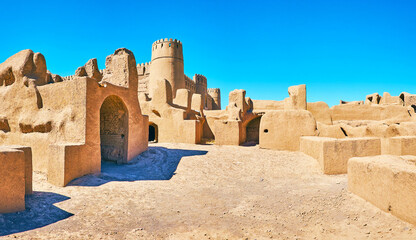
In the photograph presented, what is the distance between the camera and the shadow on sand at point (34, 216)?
11.1ft

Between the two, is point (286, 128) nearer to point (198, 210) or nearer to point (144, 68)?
point (198, 210)

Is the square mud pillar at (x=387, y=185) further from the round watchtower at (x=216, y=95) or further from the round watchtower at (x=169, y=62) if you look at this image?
the round watchtower at (x=216, y=95)

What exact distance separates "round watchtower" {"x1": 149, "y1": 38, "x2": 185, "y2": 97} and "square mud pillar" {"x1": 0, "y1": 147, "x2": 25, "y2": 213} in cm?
1901

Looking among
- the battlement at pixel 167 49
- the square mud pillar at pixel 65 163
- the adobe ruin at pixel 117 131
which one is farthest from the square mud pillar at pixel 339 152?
the battlement at pixel 167 49

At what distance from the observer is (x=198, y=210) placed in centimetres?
438

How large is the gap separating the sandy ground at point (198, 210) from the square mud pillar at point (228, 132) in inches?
150

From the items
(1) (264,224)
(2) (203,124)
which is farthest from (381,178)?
(2) (203,124)

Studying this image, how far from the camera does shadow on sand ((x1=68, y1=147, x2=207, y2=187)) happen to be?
233 inches

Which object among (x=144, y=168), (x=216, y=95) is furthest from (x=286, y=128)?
(x=216, y=95)

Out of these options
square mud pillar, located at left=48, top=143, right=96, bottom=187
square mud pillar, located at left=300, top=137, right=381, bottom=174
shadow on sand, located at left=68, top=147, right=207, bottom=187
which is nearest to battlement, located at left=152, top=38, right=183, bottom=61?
shadow on sand, located at left=68, top=147, right=207, bottom=187

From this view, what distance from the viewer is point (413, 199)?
9.71ft

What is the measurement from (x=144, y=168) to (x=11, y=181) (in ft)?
13.3

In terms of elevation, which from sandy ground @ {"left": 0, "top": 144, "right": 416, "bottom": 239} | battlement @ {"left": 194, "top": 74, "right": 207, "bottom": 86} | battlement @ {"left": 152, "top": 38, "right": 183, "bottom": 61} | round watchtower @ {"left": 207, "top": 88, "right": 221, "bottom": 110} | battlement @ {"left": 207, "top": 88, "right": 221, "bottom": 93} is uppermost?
battlement @ {"left": 152, "top": 38, "right": 183, "bottom": 61}

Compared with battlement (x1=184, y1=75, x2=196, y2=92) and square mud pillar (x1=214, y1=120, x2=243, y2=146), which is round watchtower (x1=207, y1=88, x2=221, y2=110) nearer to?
battlement (x1=184, y1=75, x2=196, y2=92)
